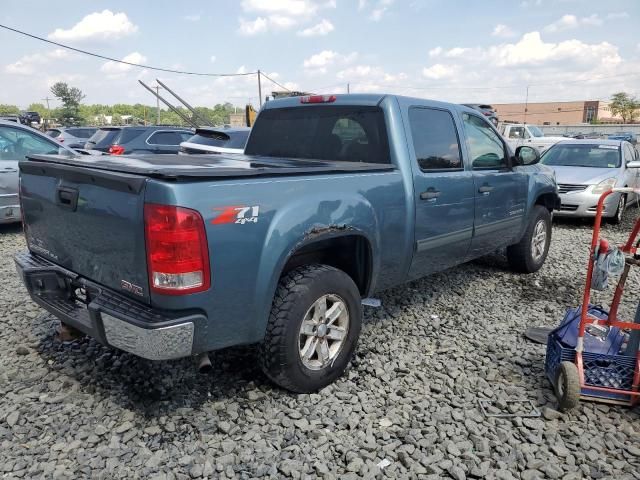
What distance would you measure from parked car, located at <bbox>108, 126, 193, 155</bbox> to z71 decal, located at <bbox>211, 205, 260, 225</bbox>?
9.03 m

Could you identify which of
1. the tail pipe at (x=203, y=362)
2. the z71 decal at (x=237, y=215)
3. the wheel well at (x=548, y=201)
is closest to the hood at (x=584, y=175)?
the wheel well at (x=548, y=201)

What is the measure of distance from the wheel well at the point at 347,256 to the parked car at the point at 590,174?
5871 mm

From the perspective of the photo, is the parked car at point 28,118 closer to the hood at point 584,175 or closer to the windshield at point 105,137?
the windshield at point 105,137

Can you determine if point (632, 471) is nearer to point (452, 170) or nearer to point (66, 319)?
point (452, 170)

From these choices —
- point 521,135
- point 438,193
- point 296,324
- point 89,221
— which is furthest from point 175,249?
point 521,135

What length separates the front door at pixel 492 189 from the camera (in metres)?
4.43

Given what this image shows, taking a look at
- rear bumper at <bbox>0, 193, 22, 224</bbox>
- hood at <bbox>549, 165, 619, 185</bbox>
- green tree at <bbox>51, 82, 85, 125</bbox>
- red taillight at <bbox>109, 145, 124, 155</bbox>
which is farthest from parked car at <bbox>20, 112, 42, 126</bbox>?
green tree at <bbox>51, 82, 85, 125</bbox>

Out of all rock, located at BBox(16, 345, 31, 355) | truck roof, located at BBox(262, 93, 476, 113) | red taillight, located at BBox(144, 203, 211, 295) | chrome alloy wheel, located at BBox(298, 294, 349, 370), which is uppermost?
truck roof, located at BBox(262, 93, 476, 113)

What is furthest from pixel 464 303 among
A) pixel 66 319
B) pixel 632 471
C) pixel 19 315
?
pixel 19 315

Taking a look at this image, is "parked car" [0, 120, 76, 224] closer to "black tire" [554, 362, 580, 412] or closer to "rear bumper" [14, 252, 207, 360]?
"rear bumper" [14, 252, 207, 360]

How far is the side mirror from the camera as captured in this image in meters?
5.01

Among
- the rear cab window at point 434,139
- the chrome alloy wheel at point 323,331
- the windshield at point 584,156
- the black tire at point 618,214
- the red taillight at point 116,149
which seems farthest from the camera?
the red taillight at point 116,149

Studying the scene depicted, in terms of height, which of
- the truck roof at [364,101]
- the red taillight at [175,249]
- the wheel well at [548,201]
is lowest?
the wheel well at [548,201]

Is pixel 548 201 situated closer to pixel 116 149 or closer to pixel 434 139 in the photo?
pixel 434 139
